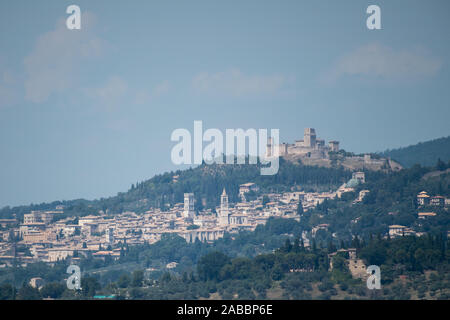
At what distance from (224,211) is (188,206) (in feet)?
22.3

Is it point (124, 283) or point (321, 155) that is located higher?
point (321, 155)

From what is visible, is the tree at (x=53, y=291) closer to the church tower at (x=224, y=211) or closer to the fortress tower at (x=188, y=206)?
the church tower at (x=224, y=211)

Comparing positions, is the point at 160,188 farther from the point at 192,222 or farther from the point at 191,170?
the point at 192,222

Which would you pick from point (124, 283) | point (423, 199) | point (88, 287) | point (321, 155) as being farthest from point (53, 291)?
point (321, 155)

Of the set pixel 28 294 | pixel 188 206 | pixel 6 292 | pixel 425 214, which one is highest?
pixel 188 206

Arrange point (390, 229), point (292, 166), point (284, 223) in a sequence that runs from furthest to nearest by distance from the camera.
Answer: point (292, 166) → point (284, 223) → point (390, 229)

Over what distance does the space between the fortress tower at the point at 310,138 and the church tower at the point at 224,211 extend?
16076mm

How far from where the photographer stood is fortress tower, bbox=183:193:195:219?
15900cm

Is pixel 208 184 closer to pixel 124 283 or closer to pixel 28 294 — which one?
pixel 124 283

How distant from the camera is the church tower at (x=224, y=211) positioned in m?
153

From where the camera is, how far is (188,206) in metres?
161
